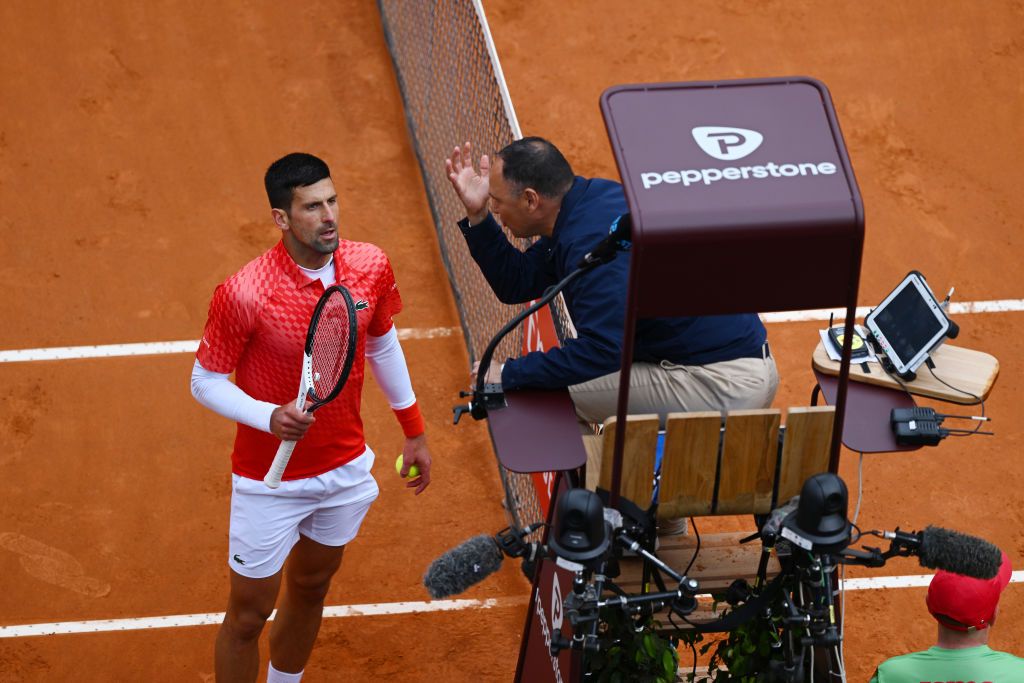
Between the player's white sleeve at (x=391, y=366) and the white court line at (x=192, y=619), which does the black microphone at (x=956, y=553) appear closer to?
the player's white sleeve at (x=391, y=366)

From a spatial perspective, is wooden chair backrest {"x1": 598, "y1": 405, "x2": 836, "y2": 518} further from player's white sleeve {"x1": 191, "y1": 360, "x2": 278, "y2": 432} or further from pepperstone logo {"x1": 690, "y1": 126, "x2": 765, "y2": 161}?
player's white sleeve {"x1": 191, "y1": 360, "x2": 278, "y2": 432}

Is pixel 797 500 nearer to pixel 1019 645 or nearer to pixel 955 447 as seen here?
pixel 1019 645

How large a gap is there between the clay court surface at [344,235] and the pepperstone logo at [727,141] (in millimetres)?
3468

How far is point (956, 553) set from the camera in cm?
431

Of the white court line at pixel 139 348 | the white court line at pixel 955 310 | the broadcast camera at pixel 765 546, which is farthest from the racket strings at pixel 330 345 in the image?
the white court line at pixel 955 310

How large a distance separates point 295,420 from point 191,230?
433 cm

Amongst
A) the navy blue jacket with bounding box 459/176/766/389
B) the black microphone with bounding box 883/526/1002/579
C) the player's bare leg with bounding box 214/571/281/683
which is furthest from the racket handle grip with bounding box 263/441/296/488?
the black microphone with bounding box 883/526/1002/579

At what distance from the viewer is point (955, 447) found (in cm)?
784

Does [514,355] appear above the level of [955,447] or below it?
above

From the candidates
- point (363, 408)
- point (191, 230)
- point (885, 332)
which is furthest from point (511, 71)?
point (885, 332)

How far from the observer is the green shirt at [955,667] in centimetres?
445

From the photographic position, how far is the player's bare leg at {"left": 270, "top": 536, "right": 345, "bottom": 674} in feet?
19.2

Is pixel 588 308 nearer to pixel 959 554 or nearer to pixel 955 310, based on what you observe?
pixel 959 554

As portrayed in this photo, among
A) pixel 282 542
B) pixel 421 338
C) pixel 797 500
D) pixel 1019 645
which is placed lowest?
pixel 1019 645
